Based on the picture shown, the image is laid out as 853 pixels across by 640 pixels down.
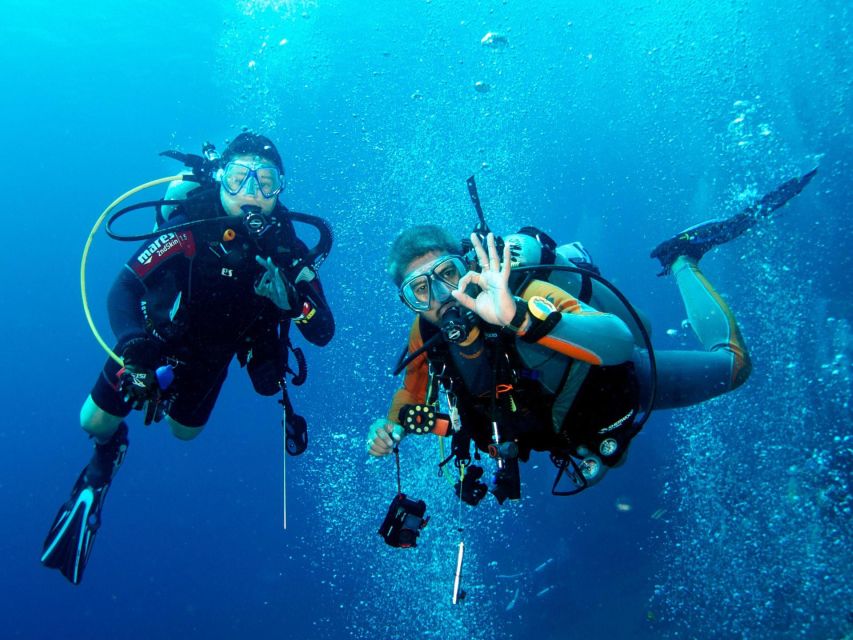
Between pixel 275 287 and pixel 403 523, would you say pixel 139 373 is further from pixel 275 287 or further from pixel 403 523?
pixel 403 523

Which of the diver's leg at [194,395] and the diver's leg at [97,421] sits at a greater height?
the diver's leg at [194,395]

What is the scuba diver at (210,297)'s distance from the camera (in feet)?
13.6

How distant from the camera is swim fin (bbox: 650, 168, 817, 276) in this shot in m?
5.58

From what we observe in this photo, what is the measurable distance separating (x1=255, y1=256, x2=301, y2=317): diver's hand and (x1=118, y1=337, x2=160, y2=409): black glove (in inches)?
40.1

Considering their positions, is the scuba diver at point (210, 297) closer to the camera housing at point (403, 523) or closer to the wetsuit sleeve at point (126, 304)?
the wetsuit sleeve at point (126, 304)

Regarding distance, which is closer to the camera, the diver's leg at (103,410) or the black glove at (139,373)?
the black glove at (139,373)

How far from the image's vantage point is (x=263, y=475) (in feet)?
91.9

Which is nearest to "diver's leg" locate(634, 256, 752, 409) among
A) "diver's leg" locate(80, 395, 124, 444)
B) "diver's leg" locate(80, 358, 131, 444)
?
"diver's leg" locate(80, 358, 131, 444)

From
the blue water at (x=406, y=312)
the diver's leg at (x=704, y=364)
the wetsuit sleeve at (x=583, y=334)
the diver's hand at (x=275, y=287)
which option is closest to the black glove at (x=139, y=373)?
the diver's hand at (x=275, y=287)

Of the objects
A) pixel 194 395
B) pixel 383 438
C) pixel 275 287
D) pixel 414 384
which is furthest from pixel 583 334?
pixel 194 395

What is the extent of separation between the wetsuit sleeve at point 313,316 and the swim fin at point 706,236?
11.9 ft

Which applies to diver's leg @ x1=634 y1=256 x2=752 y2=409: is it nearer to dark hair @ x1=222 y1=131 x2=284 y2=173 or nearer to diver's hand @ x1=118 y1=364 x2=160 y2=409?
diver's hand @ x1=118 y1=364 x2=160 y2=409

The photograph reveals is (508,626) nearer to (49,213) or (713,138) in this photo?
(713,138)

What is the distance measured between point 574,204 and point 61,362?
1161 inches
